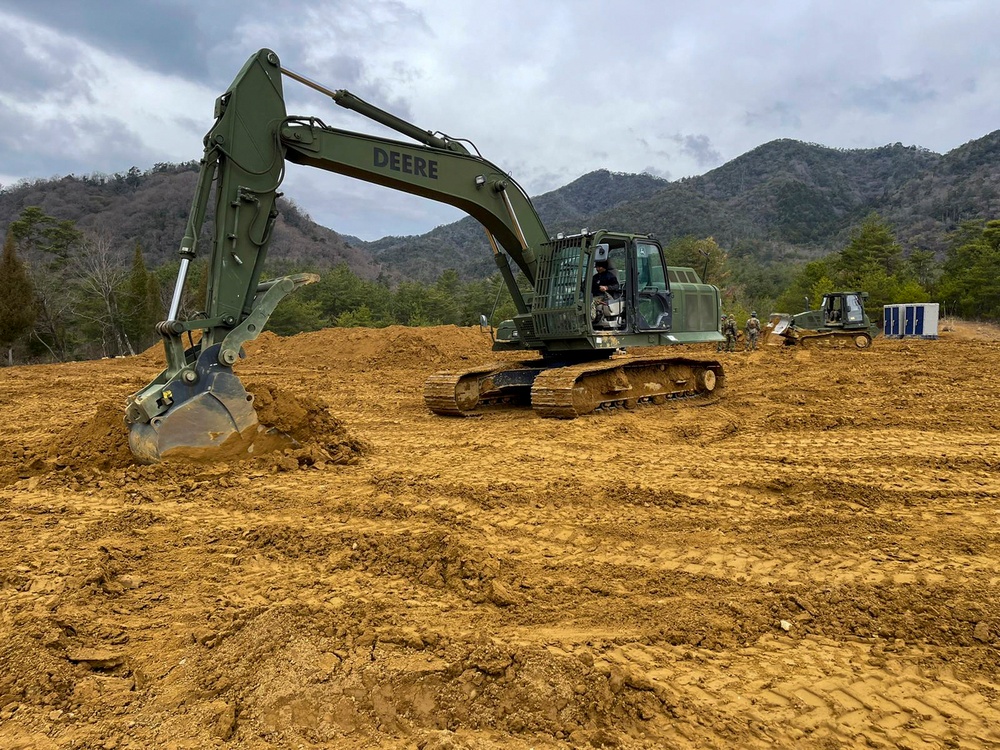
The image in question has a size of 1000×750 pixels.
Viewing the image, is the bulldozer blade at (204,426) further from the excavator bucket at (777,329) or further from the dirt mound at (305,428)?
the excavator bucket at (777,329)

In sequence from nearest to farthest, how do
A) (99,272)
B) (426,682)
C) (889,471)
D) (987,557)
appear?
(426,682) → (987,557) → (889,471) → (99,272)

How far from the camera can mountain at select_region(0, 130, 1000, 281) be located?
252ft

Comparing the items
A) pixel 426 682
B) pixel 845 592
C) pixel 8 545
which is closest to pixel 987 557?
pixel 845 592

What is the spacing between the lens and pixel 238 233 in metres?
6.52

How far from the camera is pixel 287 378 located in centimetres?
1562

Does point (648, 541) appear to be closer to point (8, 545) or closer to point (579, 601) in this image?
point (579, 601)

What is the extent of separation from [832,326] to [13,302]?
3182 centimetres

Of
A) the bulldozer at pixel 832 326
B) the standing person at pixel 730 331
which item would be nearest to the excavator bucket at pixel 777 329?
the bulldozer at pixel 832 326

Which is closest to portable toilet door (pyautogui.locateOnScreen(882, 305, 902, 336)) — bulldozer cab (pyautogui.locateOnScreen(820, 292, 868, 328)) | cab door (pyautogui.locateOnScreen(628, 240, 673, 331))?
bulldozer cab (pyautogui.locateOnScreen(820, 292, 868, 328))

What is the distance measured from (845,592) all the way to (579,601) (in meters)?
1.35

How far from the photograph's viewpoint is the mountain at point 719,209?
3027 inches

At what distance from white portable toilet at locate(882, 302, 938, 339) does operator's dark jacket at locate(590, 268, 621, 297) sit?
24586 millimetres

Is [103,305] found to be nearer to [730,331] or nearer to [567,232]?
[730,331]

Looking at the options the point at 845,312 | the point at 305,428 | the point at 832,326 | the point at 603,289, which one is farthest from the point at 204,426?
the point at 845,312
